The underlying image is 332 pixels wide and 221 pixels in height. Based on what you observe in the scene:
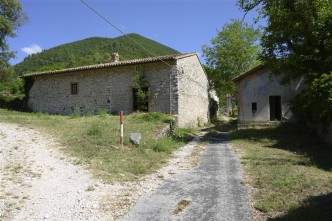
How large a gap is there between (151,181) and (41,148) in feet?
14.9

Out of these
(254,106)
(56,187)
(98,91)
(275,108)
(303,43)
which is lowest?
(56,187)

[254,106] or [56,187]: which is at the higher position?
[254,106]

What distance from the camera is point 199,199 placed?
6.17m

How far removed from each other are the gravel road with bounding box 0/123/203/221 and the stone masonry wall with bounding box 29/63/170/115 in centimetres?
1050

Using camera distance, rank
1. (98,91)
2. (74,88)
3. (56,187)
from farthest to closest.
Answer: (74,88)
(98,91)
(56,187)

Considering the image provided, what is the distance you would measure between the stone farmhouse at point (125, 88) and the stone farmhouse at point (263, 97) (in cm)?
390

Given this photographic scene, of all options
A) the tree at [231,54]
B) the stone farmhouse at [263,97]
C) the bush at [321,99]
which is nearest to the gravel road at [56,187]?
the bush at [321,99]

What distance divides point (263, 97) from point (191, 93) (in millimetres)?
5222

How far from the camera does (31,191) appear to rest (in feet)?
21.1

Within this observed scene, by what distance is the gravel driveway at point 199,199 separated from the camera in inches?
207

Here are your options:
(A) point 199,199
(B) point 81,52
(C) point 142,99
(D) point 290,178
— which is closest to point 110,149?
(A) point 199,199

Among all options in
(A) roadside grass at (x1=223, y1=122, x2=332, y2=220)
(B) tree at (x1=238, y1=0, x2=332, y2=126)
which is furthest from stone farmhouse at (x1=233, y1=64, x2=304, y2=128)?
(A) roadside grass at (x1=223, y1=122, x2=332, y2=220)

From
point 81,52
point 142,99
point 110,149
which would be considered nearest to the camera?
point 110,149

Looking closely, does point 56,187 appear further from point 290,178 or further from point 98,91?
point 98,91
